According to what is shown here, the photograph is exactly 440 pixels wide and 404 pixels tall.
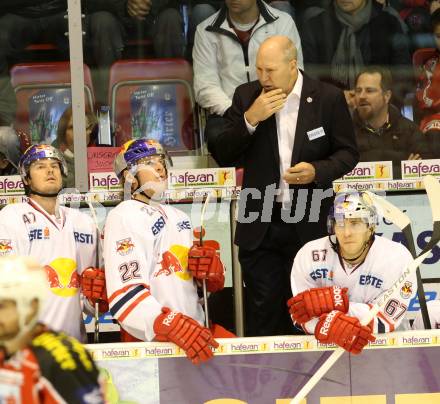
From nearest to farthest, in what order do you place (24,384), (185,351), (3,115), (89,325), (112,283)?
(24,384) → (185,351) → (112,283) → (89,325) → (3,115)

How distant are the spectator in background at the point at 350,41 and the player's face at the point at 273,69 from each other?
4.80 feet

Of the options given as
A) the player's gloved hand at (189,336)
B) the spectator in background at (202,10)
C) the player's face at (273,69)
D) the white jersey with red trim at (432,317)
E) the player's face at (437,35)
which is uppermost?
the spectator in background at (202,10)

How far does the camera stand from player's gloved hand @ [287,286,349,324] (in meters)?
4.46

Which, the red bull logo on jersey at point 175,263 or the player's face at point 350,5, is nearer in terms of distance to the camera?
the red bull logo on jersey at point 175,263

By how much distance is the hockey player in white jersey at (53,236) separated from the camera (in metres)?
4.84

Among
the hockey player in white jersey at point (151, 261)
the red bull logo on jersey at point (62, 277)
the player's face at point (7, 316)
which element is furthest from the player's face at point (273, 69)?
the player's face at point (7, 316)

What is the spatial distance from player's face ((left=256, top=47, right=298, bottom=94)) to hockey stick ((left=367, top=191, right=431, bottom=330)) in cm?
62

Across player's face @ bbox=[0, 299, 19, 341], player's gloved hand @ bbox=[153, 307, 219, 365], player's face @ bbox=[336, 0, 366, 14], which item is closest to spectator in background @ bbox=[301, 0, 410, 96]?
player's face @ bbox=[336, 0, 366, 14]

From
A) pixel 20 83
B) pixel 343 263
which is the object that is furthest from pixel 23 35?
pixel 343 263

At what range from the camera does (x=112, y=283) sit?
464 cm

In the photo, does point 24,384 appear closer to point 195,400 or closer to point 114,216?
point 195,400

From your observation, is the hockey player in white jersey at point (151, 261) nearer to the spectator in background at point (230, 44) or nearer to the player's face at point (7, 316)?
the spectator in background at point (230, 44)

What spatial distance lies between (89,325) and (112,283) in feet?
3.74

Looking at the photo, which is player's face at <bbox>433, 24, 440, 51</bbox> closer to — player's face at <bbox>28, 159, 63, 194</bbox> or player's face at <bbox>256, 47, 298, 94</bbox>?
player's face at <bbox>256, 47, 298, 94</bbox>
